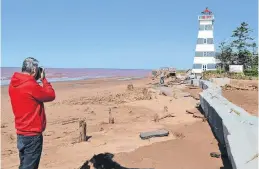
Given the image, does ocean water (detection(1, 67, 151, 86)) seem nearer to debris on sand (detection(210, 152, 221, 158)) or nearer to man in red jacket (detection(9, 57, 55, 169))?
debris on sand (detection(210, 152, 221, 158))

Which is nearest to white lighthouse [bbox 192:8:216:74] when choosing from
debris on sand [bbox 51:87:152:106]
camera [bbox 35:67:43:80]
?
debris on sand [bbox 51:87:152:106]

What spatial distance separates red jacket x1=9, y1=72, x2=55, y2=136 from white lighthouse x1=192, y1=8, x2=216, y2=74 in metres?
38.3

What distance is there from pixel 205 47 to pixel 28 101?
40.4 m

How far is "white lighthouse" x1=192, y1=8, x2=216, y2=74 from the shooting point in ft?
→ 136

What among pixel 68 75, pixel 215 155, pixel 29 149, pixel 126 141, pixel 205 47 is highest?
pixel 205 47

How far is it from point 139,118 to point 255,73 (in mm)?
20205

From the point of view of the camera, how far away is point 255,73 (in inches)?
1147

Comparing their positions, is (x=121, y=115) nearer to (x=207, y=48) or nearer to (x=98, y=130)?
(x=98, y=130)

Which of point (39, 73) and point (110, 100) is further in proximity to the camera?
point (110, 100)

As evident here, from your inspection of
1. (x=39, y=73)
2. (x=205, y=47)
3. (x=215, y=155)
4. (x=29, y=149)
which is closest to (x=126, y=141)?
(x=215, y=155)

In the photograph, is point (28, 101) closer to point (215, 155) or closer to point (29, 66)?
point (29, 66)

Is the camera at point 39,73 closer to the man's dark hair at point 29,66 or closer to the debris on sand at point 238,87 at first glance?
the man's dark hair at point 29,66

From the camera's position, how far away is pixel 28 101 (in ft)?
13.5

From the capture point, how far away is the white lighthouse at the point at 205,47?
136ft
